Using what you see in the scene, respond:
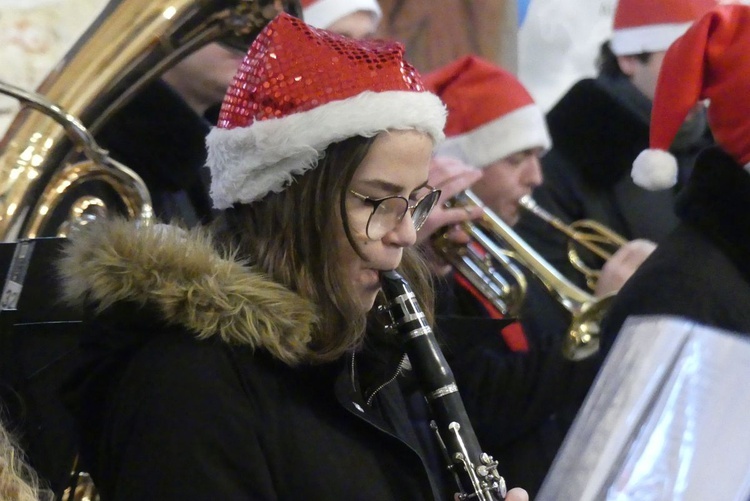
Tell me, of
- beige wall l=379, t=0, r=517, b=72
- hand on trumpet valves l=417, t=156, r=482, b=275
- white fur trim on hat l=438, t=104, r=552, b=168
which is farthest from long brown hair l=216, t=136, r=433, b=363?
beige wall l=379, t=0, r=517, b=72

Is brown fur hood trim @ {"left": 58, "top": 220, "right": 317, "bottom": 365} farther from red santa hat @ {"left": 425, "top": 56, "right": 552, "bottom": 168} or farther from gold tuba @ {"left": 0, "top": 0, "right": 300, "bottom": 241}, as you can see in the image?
red santa hat @ {"left": 425, "top": 56, "right": 552, "bottom": 168}

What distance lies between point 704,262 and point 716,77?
1.02 feet

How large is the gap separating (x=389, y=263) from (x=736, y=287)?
0.44 metres

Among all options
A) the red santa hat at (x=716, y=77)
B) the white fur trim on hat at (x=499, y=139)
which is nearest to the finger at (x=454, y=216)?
the white fur trim on hat at (x=499, y=139)

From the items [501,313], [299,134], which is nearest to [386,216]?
[299,134]

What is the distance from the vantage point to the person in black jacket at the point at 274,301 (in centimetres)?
87

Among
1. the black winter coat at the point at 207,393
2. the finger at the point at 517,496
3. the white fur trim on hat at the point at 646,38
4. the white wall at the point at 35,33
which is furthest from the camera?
the white wall at the point at 35,33

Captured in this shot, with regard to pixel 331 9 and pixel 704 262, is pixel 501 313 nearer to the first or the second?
pixel 704 262

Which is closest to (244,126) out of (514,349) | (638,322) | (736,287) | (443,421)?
(443,421)

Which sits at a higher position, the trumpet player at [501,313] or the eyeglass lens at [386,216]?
the eyeglass lens at [386,216]

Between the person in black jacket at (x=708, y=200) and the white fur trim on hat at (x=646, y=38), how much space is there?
0.73 m

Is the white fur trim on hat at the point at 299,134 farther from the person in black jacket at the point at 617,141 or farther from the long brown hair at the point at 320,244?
the person in black jacket at the point at 617,141

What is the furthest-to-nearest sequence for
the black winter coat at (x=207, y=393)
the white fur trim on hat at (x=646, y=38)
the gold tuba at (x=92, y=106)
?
the white fur trim on hat at (x=646, y=38) < the gold tuba at (x=92, y=106) < the black winter coat at (x=207, y=393)

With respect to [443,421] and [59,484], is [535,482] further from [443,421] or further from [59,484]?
[59,484]
